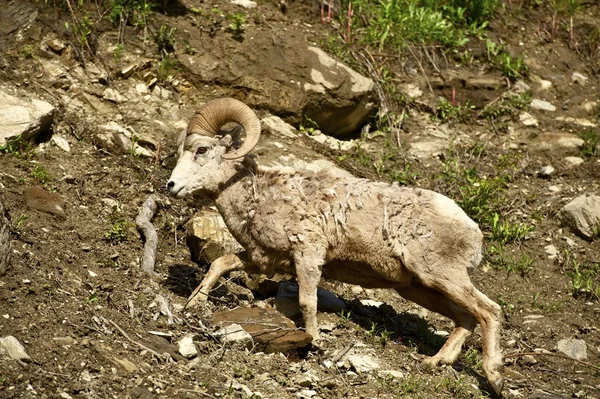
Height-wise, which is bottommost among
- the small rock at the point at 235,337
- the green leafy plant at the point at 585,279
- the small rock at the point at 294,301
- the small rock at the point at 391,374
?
the green leafy plant at the point at 585,279

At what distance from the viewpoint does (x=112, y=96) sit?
12133 mm

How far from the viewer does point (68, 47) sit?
484 inches

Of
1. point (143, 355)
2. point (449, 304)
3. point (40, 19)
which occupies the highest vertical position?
point (40, 19)

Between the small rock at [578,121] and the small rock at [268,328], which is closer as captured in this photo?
the small rock at [268,328]

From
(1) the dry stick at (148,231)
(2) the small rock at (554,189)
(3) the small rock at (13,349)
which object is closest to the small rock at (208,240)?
(1) the dry stick at (148,231)

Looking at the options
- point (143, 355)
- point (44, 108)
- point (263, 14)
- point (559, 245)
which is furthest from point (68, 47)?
point (559, 245)

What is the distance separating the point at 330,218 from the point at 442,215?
1188 millimetres

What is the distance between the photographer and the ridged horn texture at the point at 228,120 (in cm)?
918

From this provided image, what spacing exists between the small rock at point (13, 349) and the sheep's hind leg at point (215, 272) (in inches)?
98.3

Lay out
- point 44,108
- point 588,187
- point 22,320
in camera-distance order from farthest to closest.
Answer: point 588,187, point 44,108, point 22,320

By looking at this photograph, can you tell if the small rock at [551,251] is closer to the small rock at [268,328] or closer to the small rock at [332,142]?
the small rock at [332,142]

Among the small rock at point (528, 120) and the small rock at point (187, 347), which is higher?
the small rock at point (187, 347)

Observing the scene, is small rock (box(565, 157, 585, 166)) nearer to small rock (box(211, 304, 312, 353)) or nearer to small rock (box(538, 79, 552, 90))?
small rock (box(538, 79, 552, 90))

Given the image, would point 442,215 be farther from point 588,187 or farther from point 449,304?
point 588,187
